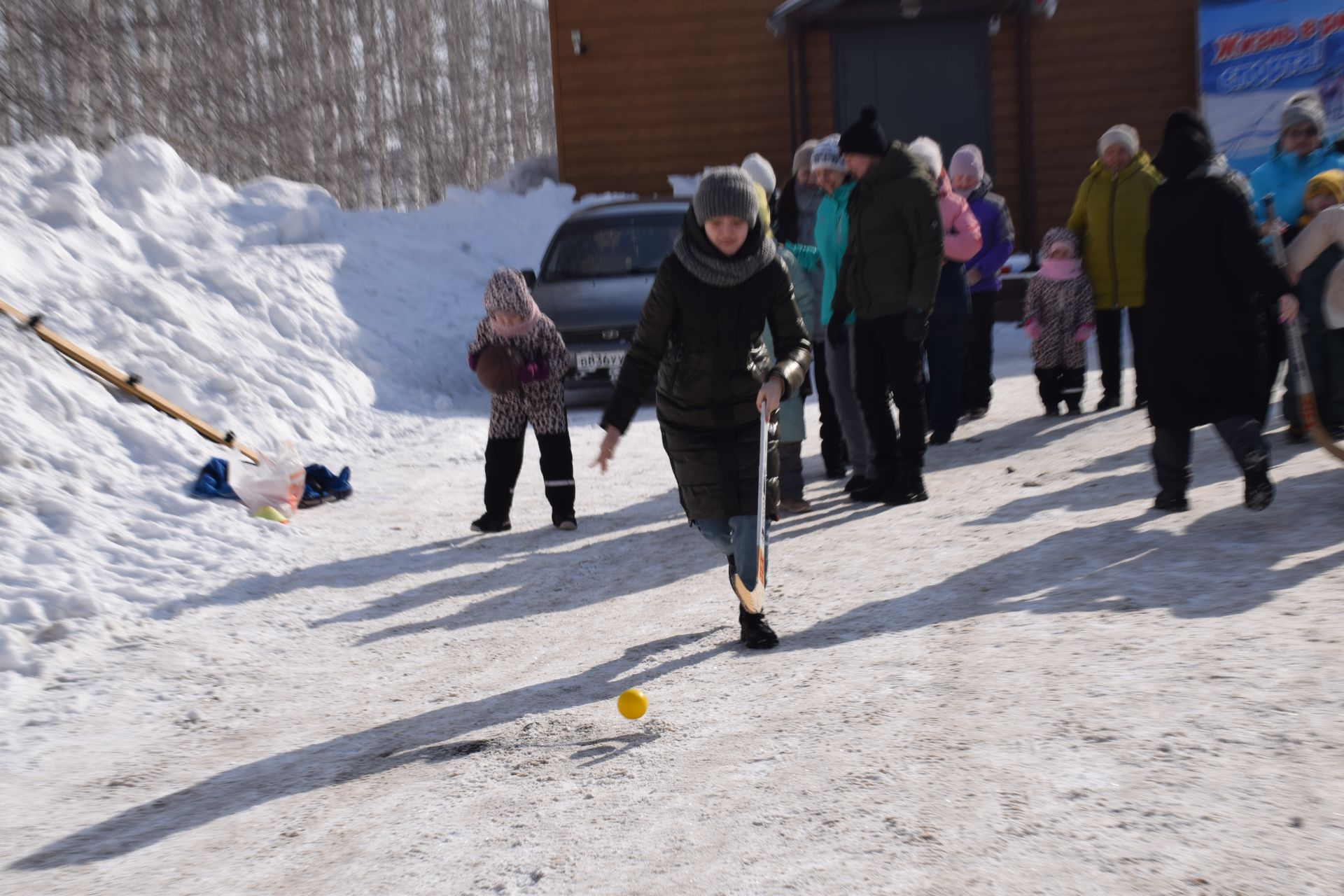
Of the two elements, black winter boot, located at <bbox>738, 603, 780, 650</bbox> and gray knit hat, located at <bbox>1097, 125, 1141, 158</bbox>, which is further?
gray knit hat, located at <bbox>1097, 125, 1141, 158</bbox>

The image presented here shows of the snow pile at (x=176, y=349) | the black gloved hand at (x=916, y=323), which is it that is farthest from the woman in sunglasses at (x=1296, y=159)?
the snow pile at (x=176, y=349)

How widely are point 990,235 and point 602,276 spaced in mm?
4373

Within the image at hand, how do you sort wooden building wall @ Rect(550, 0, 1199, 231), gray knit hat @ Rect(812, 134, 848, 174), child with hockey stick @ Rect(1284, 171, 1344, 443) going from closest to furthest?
child with hockey stick @ Rect(1284, 171, 1344, 443)
gray knit hat @ Rect(812, 134, 848, 174)
wooden building wall @ Rect(550, 0, 1199, 231)

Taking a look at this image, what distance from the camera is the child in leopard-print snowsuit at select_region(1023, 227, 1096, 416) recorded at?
9.35 meters

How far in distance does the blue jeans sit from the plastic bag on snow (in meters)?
3.57

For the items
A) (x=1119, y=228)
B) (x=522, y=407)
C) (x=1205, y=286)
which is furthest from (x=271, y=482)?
(x=1119, y=228)

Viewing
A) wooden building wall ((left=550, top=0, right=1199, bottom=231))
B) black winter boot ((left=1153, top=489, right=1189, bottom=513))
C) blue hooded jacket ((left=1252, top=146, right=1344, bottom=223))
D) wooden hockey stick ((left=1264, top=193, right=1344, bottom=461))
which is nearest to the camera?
wooden hockey stick ((left=1264, top=193, right=1344, bottom=461))

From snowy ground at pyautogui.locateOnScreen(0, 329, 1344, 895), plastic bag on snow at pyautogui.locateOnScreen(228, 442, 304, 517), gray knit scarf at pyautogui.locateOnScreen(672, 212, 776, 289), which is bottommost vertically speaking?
snowy ground at pyautogui.locateOnScreen(0, 329, 1344, 895)

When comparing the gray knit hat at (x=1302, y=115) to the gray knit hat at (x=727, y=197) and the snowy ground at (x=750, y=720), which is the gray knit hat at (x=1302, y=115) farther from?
the gray knit hat at (x=727, y=197)

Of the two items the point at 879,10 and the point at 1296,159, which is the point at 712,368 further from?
the point at 879,10

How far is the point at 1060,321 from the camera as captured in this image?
369 inches

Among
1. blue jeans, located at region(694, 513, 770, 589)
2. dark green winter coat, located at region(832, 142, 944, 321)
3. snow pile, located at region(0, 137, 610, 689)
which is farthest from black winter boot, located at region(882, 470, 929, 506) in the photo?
snow pile, located at region(0, 137, 610, 689)

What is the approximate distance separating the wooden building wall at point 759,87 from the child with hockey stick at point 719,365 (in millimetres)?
14373

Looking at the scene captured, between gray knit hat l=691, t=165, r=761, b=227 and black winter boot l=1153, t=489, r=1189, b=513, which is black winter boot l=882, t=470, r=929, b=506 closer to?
black winter boot l=1153, t=489, r=1189, b=513
